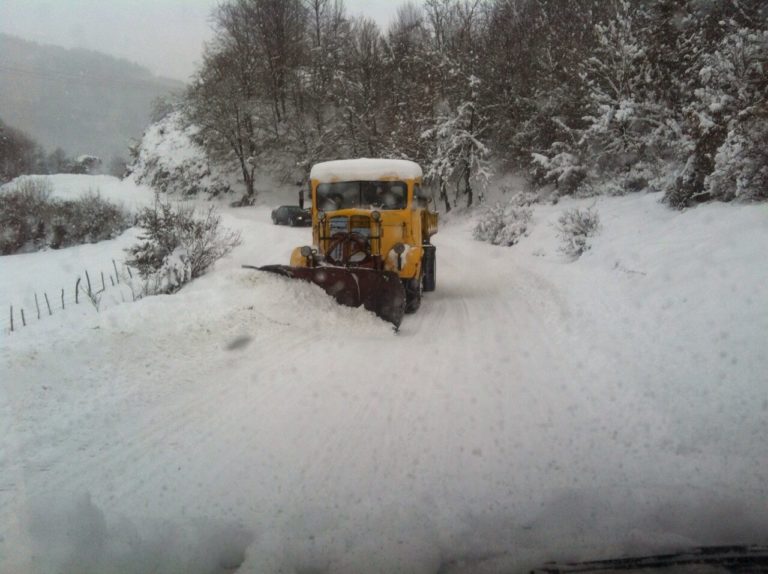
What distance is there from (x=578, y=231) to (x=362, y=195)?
20.9 ft

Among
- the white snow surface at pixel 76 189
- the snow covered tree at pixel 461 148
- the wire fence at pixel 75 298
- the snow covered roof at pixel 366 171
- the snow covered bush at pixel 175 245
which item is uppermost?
the snow covered tree at pixel 461 148

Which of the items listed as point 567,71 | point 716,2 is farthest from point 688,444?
point 567,71

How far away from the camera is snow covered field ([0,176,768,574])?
2957 mm

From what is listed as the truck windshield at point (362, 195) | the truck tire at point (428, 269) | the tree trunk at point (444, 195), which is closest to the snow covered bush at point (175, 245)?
the truck windshield at point (362, 195)

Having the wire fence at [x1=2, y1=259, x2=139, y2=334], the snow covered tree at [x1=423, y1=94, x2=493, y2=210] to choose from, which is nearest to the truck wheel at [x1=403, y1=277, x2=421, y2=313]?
the wire fence at [x1=2, y1=259, x2=139, y2=334]

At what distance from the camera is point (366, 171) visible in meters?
10.0

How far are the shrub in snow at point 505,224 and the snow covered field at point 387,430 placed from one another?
431 inches

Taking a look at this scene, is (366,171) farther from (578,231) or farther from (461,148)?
(461,148)

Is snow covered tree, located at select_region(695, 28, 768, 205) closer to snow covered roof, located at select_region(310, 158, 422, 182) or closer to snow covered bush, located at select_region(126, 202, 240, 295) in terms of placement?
snow covered roof, located at select_region(310, 158, 422, 182)

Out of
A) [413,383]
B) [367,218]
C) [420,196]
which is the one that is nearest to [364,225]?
[367,218]

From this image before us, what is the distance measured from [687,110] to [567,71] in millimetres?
14669

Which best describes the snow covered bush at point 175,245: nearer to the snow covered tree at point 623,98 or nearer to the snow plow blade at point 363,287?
the snow plow blade at point 363,287

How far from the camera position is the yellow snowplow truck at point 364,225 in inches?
361

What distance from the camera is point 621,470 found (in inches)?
144
